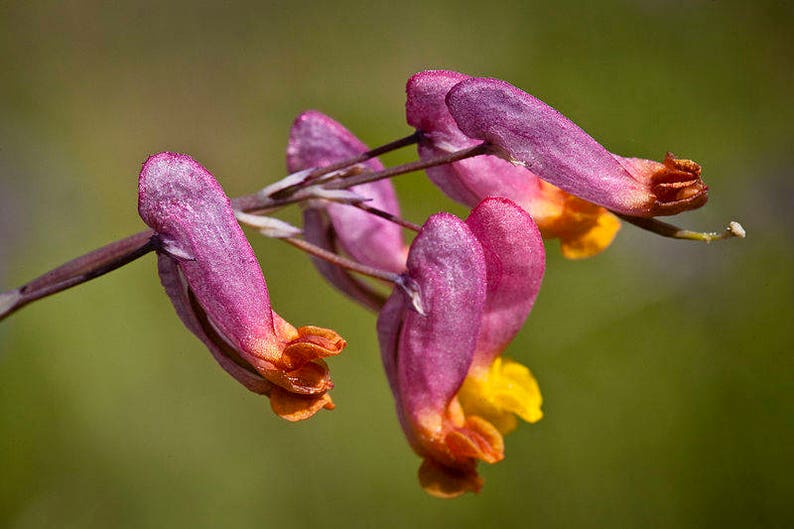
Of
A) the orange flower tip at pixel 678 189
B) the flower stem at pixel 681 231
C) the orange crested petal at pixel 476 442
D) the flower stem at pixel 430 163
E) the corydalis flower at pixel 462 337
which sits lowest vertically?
the orange crested petal at pixel 476 442

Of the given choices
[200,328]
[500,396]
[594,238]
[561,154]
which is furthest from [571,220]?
[200,328]

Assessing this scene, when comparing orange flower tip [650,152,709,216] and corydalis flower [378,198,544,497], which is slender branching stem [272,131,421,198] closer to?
corydalis flower [378,198,544,497]

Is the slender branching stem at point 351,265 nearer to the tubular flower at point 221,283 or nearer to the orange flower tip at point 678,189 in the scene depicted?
the tubular flower at point 221,283

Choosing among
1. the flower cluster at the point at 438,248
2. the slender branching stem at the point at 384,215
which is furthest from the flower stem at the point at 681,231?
the slender branching stem at the point at 384,215

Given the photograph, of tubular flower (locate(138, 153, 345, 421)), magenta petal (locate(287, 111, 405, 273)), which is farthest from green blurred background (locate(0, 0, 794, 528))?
tubular flower (locate(138, 153, 345, 421))

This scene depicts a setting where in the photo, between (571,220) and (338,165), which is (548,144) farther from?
(338,165)

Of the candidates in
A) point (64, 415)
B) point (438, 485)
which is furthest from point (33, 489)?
point (438, 485)
